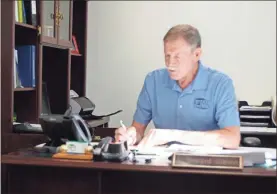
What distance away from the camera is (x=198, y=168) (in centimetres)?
96

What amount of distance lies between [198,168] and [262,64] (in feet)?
2.34

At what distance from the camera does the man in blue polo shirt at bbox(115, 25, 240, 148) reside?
1.33 m

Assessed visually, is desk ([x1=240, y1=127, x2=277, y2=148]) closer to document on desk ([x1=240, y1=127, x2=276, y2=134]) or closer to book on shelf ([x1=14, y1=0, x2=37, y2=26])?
document on desk ([x1=240, y1=127, x2=276, y2=134])

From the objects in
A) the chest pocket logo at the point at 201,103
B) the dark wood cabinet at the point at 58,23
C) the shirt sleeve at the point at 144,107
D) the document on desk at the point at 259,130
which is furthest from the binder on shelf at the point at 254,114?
the dark wood cabinet at the point at 58,23

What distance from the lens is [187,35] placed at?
1.42m

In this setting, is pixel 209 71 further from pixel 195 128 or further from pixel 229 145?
pixel 229 145

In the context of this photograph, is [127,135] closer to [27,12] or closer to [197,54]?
[197,54]

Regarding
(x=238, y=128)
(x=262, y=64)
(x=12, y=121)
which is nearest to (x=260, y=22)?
(x=262, y=64)

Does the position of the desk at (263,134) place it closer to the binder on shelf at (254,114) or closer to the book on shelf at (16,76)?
the binder on shelf at (254,114)

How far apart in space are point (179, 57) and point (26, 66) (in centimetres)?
73

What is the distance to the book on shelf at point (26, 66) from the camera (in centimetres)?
173

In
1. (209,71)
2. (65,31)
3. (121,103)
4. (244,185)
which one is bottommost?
(244,185)

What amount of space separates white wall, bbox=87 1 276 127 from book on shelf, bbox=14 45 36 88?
0.27 meters

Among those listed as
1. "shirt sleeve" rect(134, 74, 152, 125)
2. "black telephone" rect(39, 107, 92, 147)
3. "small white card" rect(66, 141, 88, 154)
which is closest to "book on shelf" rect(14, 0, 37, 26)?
"shirt sleeve" rect(134, 74, 152, 125)
